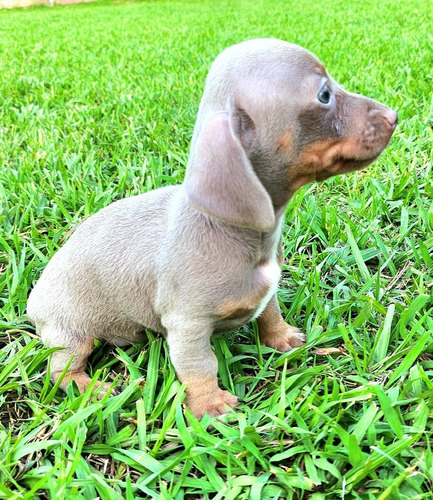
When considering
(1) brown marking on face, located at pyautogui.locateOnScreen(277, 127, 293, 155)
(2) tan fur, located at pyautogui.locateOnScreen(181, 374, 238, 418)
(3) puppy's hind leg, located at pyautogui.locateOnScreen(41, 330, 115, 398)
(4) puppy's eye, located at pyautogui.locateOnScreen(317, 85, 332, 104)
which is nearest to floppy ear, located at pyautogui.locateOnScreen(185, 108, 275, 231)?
(1) brown marking on face, located at pyautogui.locateOnScreen(277, 127, 293, 155)

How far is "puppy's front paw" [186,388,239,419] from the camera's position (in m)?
2.38

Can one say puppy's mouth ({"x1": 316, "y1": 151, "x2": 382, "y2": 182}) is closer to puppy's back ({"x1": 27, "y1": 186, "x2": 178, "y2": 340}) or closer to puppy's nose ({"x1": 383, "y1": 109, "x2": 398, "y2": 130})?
puppy's nose ({"x1": 383, "y1": 109, "x2": 398, "y2": 130})

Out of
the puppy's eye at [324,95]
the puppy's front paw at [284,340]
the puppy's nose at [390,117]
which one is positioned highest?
the puppy's eye at [324,95]

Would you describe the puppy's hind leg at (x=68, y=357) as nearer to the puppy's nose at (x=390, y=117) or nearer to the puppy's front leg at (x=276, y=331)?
the puppy's front leg at (x=276, y=331)

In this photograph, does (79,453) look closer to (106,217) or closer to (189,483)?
(189,483)

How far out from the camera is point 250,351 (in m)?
2.71

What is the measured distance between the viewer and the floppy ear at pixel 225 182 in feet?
5.98

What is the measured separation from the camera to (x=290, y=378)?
7.93 ft

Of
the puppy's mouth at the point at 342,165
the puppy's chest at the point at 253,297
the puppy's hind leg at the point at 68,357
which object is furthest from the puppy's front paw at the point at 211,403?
the puppy's mouth at the point at 342,165

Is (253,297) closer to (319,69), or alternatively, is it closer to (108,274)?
(108,274)

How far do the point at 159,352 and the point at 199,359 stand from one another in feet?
1.34

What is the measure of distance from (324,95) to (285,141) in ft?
0.86

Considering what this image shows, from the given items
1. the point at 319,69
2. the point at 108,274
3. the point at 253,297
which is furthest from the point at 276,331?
the point at 319,69

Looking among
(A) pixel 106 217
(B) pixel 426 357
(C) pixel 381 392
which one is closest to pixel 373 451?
(C) pixel 381 392
